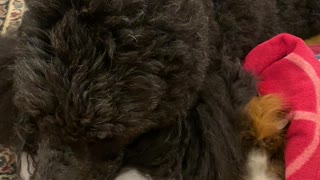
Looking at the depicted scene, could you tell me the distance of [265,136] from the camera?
108cm

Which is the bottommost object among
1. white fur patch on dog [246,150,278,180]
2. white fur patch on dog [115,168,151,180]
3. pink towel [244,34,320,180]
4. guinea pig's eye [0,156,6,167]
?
guinea pig's eye [0,156,6,167]

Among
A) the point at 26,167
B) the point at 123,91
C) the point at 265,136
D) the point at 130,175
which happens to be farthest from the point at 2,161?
the point at 265,136

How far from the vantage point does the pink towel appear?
3.45 ft

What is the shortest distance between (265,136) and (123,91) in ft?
1.21

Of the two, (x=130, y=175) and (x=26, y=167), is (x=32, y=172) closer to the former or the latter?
(x=26, y=167)

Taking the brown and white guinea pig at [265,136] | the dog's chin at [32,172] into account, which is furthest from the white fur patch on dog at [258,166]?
the dog's chin at [32,172]

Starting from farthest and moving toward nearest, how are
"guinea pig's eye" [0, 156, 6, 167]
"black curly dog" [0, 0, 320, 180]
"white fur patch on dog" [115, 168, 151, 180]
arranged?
"guinea pig's eye" [0, 156, 6, 167] < "white fur patch on dog" [115, 168, 151, 180] < "black curly dog" [0, 0, 320, 180]

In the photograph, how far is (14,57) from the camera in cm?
108

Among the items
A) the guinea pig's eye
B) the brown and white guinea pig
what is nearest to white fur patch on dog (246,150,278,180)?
the brown and white guinea pig

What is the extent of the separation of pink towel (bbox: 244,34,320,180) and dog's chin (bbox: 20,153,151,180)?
34cm

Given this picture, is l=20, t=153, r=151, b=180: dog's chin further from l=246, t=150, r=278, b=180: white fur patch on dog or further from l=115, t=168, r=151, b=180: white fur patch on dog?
l=246, t=150, r=278, b=180: white fur patch on dog

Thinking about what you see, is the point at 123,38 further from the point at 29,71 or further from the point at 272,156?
the point at 272,156

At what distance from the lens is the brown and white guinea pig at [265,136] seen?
107cm

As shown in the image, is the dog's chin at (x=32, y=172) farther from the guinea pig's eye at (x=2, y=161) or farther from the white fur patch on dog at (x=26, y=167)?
the guinea pig's eye at (x=2, y=161)
